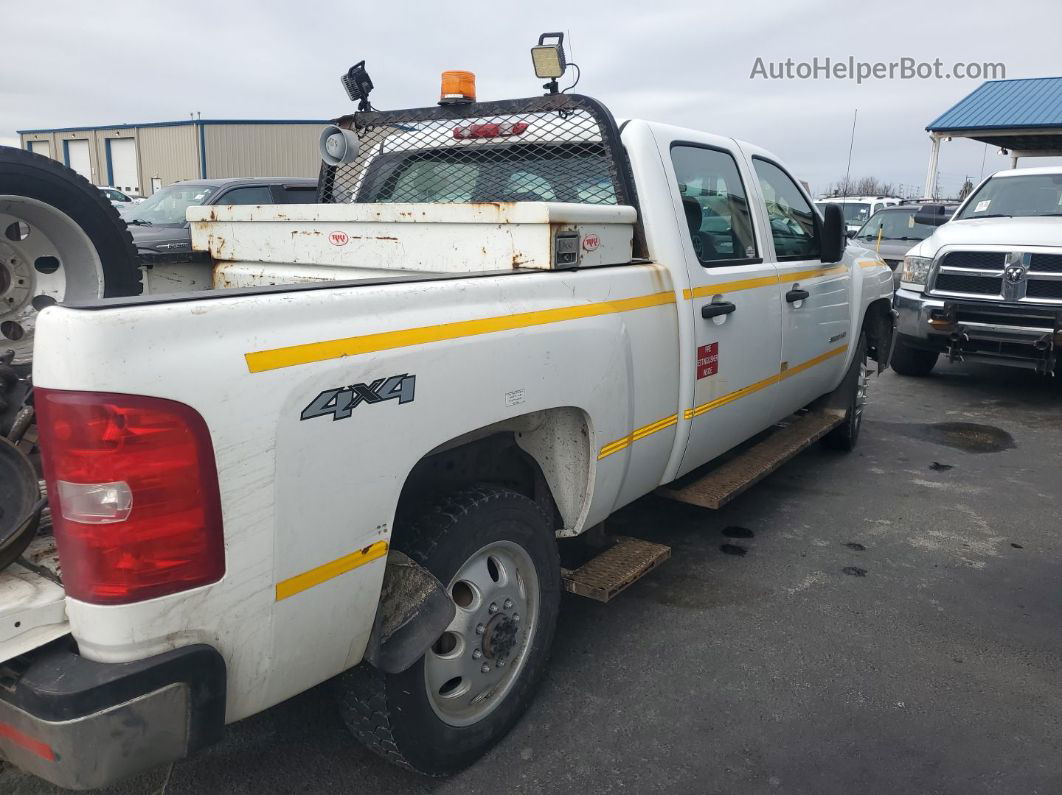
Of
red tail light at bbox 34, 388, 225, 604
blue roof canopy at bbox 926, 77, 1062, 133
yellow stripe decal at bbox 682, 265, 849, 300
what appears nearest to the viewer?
red tail light at bbox 34, 388, 225, 604

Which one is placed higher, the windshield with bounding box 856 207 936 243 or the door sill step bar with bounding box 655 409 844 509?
the windshield with bounding box 856 207 936 243

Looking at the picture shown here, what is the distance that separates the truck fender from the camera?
88.9 inches

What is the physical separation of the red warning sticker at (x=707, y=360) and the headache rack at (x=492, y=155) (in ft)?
1.72

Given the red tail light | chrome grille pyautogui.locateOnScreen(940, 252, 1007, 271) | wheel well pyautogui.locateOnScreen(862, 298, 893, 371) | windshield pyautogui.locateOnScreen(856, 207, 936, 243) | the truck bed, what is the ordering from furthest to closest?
windshield pyautogui.locateOnScreen(856, 207, 936, 243), chrome grille pyautogui.locateOnScreen(940, 252, 1007, 271), wheel well pyautogui.locateOnScreen(862, 298, 893, 371), the truck bed, the red tail light

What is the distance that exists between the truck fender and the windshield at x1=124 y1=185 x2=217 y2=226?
8928 mm

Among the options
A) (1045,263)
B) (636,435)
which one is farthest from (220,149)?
(636,435)

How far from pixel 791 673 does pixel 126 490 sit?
2.56 m

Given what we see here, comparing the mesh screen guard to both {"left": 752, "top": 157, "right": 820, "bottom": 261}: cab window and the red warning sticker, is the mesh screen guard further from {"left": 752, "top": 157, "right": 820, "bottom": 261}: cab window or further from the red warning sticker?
{"left": 752, "top": 157, "right": 820, "bottom": 261}: cab window

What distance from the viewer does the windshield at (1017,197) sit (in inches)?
323

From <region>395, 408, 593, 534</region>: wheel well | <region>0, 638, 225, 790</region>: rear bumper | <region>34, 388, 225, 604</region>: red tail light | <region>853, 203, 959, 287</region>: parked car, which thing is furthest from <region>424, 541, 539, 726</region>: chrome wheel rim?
<region>853, 203, 959, 287</region>: parked car

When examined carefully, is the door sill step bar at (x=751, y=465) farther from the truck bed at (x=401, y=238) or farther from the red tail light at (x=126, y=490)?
the red tail light at (x=126, y=490)

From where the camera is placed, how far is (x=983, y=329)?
771 centimetres

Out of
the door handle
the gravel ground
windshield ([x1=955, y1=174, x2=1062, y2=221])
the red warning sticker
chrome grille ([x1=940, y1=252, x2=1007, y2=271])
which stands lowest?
the gravel ground

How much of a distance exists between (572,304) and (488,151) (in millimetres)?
1387
